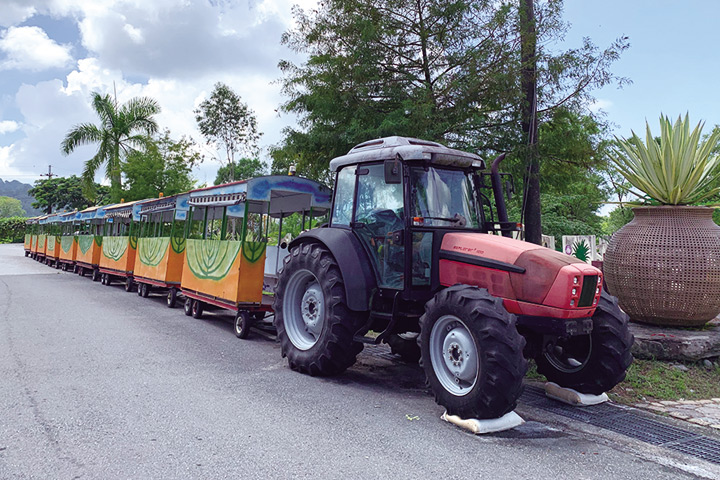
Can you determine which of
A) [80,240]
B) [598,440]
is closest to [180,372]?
[598,440]

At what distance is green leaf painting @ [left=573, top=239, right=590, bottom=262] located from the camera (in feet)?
48.9

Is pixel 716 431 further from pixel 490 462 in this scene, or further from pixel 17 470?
pixel 17 470

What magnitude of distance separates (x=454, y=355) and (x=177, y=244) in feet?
31.1

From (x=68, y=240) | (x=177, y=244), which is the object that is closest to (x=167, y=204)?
(x=177, y=244)

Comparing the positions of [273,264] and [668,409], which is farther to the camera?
[273,264]

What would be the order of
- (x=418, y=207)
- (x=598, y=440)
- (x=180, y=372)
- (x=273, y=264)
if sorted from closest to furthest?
(x=598, y=440) → (x=418, y=207) → (x=180, y=372) → (x=273, y=264)

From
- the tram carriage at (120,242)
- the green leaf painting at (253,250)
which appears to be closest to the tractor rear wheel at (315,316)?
the green leaf painting at (253,250)

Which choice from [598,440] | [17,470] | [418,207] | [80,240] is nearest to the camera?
[17,470]

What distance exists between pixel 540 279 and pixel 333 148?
19.7ft

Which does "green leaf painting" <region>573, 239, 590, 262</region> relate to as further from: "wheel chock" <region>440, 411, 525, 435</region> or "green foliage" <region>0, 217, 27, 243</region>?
"green foliage" <region>0, 217, 27, 243</region>

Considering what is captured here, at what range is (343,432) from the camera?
14.6ft

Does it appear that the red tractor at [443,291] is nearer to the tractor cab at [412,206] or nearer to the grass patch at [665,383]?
the tractor cab at [412,206]

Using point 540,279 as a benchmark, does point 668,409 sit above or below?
below

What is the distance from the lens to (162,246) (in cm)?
1319
